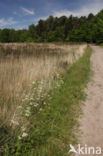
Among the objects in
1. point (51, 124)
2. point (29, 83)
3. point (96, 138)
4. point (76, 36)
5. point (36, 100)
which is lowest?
point (96, 138)

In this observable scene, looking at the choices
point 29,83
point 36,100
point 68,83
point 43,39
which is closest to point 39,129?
point 36,100

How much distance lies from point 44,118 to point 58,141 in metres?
0.65

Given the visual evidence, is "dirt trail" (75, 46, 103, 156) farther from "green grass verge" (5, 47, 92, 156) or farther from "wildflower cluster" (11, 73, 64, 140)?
"wildflower cluster" (11, 73, 64, 140)

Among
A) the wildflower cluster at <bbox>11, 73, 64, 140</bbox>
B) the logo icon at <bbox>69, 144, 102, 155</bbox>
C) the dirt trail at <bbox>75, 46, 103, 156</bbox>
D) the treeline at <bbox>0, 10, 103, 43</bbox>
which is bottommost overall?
the logo icon at <bbox>69, 144, 102, 155</bbox>

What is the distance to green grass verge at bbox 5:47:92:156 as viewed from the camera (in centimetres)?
191

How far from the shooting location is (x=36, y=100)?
3.08 meters

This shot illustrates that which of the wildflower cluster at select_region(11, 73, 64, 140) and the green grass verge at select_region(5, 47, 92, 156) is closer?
the green grass verge at select_region(5, 47, 92, 156)

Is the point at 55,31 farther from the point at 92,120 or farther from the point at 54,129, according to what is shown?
the point at 54,129

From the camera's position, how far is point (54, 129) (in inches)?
95.6

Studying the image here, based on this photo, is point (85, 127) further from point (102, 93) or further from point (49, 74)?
point (49, 74)

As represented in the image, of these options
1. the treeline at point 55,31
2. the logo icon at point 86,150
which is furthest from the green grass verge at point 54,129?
the treeline at point 55,31

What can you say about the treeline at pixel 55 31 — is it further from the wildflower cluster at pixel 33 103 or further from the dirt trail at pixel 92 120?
the wildflower cluster at pixel 33 103

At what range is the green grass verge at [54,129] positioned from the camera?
191 centimetres

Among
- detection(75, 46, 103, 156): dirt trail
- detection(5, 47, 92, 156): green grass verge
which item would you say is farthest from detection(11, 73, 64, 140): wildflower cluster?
detection(75, 46, 103, 156): dirt trail
